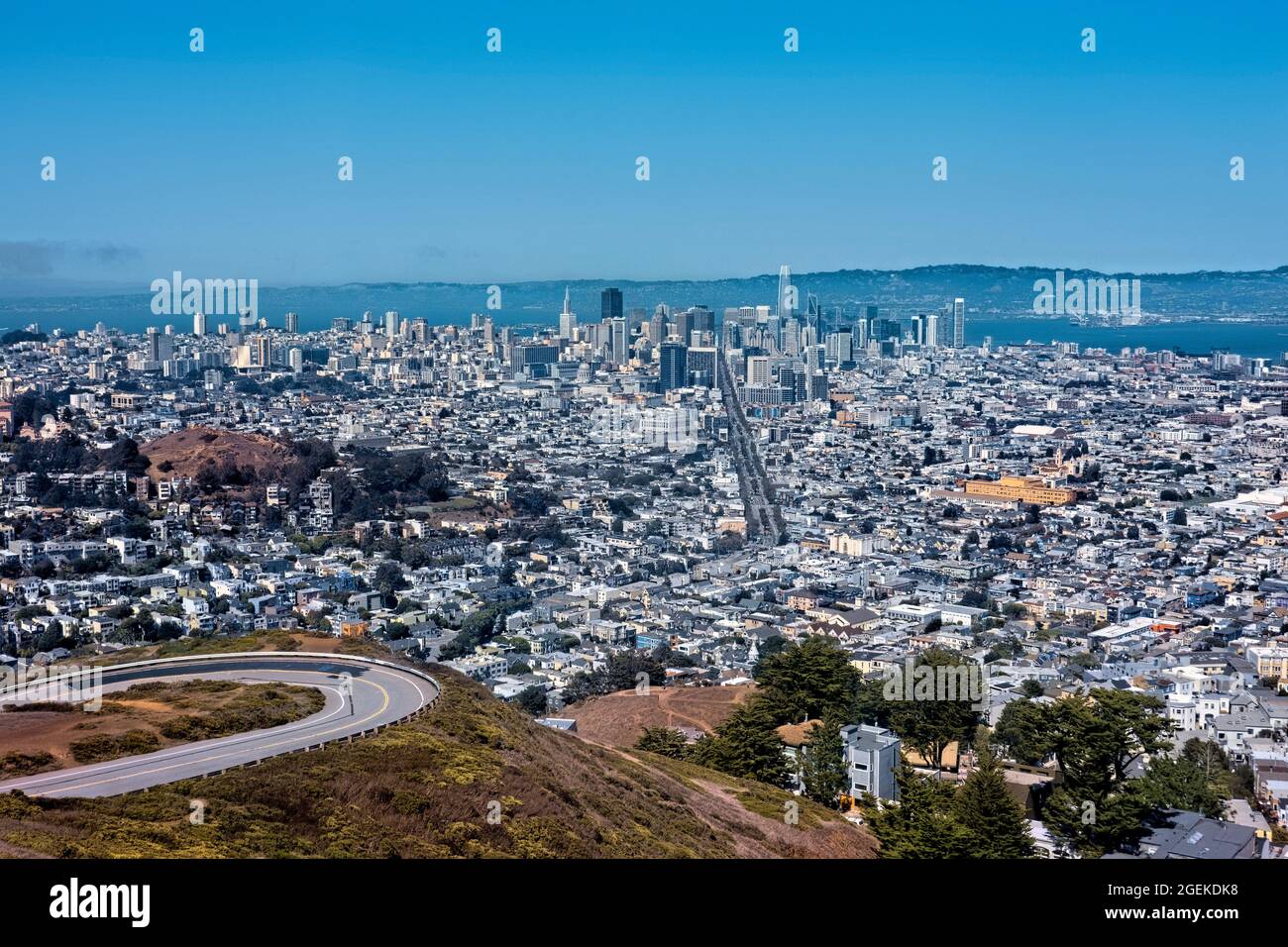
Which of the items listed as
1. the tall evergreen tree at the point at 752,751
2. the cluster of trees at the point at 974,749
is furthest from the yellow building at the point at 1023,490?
the tall evergreen tree at the point at 752,751

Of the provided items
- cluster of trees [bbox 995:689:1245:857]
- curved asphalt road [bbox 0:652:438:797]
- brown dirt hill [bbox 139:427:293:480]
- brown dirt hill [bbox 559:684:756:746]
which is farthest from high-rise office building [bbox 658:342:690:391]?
curved asphalt road [bbox 0:652:438:797]

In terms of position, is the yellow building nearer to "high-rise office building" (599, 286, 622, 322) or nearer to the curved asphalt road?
the curved asphalt road

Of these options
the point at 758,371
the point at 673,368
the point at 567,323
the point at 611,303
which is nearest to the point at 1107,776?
the point at 758,371

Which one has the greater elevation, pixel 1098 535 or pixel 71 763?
pixel 71 763

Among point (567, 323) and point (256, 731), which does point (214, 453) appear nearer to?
point (256, 731)
